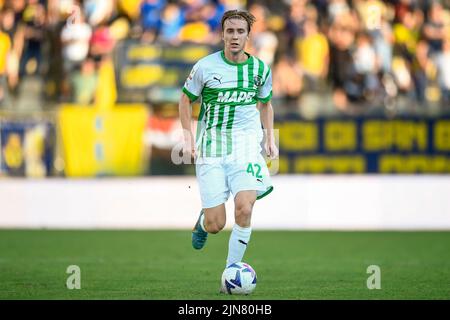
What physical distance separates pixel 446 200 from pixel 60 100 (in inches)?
267

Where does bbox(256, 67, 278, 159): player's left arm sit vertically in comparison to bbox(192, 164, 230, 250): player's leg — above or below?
above

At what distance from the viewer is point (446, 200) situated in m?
17.4

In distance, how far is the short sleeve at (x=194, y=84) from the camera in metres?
9.59

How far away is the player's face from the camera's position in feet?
30.7

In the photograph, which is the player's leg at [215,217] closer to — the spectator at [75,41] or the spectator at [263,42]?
the spectator at [75,41]

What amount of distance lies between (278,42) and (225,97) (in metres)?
10.2

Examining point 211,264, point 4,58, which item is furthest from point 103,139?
point 211,264

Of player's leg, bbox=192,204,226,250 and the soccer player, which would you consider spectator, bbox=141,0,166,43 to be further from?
the soccer player

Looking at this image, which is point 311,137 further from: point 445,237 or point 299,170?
point 445,237

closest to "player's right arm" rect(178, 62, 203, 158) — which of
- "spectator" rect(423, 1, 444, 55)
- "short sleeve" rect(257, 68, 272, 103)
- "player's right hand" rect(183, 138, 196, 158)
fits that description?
"player's right hand" rect(183, 138, 196, 158)

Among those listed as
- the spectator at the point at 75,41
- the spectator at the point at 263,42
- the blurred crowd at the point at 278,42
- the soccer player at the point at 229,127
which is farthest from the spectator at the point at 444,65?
the soccer player at the point at 229,127

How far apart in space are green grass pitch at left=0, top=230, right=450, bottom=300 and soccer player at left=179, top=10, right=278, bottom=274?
87 centimetres

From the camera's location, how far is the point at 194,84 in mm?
9633

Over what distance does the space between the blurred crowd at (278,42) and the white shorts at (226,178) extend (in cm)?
896
